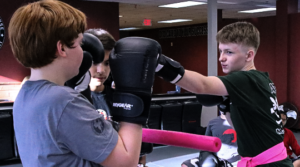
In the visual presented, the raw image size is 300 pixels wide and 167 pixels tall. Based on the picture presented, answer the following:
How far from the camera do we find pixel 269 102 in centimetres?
175

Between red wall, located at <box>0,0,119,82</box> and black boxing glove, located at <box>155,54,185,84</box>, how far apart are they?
20.2 feet

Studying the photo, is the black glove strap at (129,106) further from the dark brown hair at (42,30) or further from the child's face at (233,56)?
the child's face at (233,56)

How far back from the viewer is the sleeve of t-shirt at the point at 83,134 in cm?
88

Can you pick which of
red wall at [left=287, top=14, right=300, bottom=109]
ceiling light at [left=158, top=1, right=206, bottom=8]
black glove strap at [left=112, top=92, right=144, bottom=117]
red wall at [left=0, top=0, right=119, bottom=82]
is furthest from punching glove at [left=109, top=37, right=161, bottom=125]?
red wall at [left=287, top=14, right=300, bottom=109]

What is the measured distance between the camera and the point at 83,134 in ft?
2.92

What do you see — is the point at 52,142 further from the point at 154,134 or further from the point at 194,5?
the point at 194,5

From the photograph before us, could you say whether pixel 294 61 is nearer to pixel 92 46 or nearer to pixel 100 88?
pixel 100 88

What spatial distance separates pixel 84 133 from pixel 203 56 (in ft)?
39.4

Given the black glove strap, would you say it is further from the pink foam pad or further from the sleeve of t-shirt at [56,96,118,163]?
the pink foam pad

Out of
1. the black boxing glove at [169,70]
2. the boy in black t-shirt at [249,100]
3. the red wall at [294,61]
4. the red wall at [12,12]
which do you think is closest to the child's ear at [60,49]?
the black boxing glove at [169,70]

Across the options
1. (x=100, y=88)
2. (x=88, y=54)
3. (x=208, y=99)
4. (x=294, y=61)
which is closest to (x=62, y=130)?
(x=88, y=54)

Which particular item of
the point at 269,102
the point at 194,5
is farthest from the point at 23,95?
the point at 194,5

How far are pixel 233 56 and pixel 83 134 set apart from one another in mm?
1077

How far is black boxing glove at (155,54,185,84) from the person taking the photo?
4.26 ft
